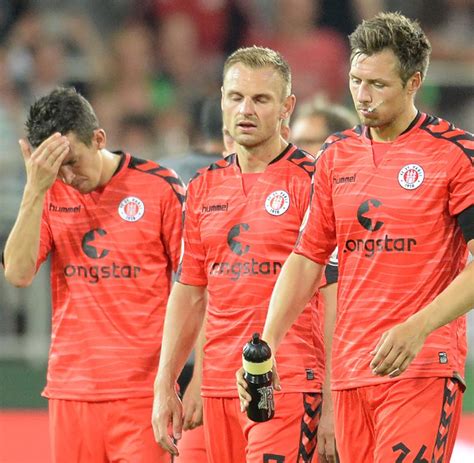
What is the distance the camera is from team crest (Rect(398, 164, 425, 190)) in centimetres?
450

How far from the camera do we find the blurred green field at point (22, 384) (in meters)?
10.5

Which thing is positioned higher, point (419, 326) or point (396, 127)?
point (396, 127)

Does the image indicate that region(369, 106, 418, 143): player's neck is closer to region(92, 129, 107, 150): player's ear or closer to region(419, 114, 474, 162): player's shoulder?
region(419, 114, 474, 162): player's shoulder

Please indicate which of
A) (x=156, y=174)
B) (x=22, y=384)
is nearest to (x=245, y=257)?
(x=156, y=174)

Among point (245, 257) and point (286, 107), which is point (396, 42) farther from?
point (245, 257)

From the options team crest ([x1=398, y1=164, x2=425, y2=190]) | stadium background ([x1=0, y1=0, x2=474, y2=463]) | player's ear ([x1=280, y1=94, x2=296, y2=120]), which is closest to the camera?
team crest ([x1=398, y1=164, x2=425, y2=190])

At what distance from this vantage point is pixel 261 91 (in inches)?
205

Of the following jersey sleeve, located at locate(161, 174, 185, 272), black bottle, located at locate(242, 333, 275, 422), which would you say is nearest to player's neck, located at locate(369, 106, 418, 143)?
black bottle, located at locate(242, 333, 275, 422)

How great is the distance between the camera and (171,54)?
13055 mm

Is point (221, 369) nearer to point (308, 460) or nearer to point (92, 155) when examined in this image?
point (308, 460)

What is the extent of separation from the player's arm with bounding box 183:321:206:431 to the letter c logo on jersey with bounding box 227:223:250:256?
0.43 metres

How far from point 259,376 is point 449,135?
1.10 m

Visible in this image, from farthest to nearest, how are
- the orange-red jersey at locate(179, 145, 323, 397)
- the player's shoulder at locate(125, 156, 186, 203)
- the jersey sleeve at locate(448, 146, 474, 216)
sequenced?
the player's shoulder at locate(125, 156, 186, 203) → the orange-red jersey at locate(179, 145, 323, 397) → the jersey sleeve at locate(448, 146, 474, 216)

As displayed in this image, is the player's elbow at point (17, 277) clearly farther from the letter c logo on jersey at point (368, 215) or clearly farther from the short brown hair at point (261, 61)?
the letter c logo on jersey at point (368, 215)
